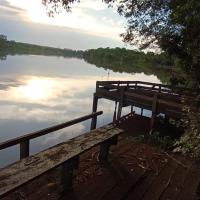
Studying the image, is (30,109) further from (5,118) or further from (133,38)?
(133,38)

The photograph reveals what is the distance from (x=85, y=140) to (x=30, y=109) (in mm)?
20541

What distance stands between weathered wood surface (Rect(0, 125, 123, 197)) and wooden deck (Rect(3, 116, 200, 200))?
707 millimetres

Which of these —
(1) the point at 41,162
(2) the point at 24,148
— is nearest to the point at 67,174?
(1) the point at 41,162

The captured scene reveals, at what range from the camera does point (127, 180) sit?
6527mm

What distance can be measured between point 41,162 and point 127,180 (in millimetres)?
2232

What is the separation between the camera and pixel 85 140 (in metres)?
6.54

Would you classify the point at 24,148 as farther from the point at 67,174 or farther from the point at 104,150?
the point at 104,150

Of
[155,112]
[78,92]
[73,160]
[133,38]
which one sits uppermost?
[133,38]

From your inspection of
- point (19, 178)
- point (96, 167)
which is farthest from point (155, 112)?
point (19, 178)

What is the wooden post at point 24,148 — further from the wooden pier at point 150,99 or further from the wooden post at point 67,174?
the wooden pier at point 150,99

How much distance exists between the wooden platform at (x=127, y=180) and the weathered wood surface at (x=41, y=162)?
2.32 ft

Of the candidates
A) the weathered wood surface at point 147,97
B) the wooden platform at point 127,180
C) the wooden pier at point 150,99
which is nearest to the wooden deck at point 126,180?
the wooden platform at point 127,180

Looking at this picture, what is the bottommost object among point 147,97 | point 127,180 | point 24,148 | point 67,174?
point 127,180

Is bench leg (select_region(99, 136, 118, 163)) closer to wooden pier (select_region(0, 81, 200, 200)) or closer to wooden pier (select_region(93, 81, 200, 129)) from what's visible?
wooden pier (select_region(0, 81, 200, 200))
